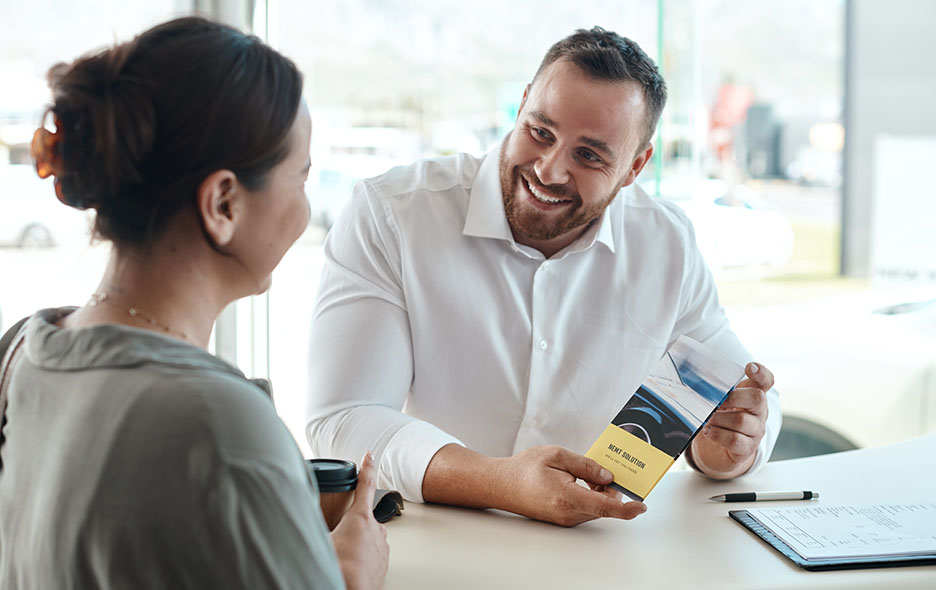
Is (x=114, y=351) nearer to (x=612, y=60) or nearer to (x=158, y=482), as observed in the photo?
(x=158, y=482)

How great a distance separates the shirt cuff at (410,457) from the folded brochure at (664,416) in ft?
0.94

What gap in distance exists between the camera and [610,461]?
150cm

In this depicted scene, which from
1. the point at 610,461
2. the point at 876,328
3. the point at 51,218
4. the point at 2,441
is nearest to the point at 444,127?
the point at 51,218

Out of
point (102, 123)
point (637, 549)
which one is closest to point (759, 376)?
point (637, 549)

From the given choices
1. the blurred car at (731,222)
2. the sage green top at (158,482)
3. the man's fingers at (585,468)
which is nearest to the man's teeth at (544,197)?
the man's fingers at (585,468)

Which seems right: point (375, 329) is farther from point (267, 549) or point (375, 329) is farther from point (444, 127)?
point (444, 127)

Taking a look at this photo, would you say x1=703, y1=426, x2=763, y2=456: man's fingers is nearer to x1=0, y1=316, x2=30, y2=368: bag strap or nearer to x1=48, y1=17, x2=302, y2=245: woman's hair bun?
x1=48, y1=17, x2=302, y2=245: woman's hair bun

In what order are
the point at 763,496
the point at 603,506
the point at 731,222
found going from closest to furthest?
1. the point at 603,506
2. the point at 763,496
3. the point at 731,222

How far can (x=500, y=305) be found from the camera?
208 centimetres

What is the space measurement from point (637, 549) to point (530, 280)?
32.6 inches

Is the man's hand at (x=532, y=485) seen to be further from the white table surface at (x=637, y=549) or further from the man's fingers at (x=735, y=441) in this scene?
the man's fingers at (x=735, y=441)

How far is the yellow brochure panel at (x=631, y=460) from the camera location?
4.81 ft

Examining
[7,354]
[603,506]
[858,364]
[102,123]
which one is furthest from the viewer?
[858,364]

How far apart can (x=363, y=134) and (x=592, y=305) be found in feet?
5.59
